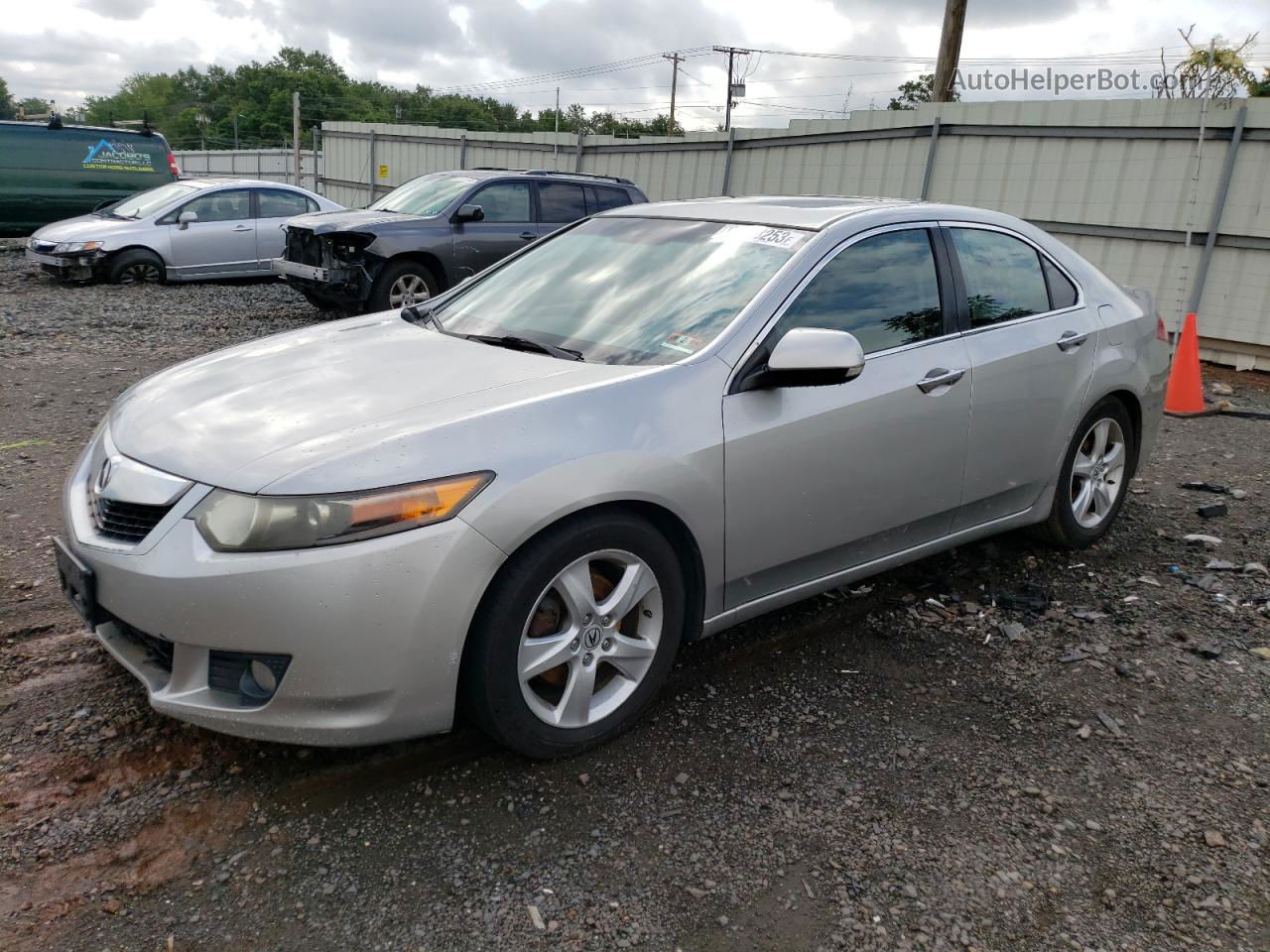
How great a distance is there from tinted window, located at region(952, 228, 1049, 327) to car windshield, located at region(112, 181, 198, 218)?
11794 millimetres

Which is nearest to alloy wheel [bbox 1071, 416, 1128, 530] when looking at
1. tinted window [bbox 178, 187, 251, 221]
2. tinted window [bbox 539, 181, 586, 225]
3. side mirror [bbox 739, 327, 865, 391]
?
side mirror [bbox 739, 327, 865, 391]

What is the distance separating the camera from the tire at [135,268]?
12.6 m

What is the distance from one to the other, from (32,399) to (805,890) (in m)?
6.76

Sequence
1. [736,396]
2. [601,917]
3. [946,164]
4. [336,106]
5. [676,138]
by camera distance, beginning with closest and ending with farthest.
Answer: [601,917], [736,396], [946,164], [676,138], [336,106]

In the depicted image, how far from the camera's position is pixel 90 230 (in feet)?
41.3

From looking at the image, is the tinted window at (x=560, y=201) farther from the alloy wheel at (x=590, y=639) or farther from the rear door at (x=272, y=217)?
the alloy wheel at (x=590, y=639)

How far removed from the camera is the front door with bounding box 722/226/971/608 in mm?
3164

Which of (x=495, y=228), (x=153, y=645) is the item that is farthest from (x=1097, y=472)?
(x=495, y=228)

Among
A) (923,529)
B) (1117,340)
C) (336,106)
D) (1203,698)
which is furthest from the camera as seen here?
(336,106)

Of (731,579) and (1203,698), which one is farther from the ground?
(731,579)

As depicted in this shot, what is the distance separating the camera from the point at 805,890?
249 centimetres

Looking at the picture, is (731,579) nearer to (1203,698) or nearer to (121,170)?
(1203,698)

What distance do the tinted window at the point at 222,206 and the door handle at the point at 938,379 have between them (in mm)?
11796

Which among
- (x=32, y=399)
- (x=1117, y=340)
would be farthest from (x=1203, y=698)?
(x=32, y=399)
